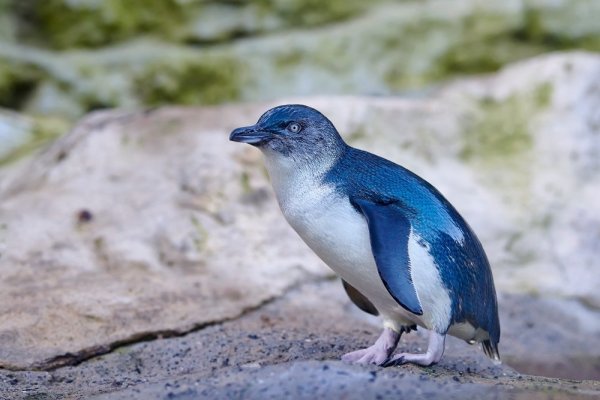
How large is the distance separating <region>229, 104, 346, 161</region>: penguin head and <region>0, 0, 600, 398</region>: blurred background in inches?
30.3

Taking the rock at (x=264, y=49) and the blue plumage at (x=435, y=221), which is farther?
the rock at (x=264, y=49)

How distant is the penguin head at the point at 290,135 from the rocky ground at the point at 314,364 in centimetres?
67

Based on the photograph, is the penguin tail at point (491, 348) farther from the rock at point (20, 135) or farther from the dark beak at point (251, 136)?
the rock at point (20, 135)

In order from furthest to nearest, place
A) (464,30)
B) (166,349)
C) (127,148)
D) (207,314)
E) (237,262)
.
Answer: (464,30)
(127,148)
(237,262)
(207,314)
(166,349)

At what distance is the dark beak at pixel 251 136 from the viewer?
9.14 ft

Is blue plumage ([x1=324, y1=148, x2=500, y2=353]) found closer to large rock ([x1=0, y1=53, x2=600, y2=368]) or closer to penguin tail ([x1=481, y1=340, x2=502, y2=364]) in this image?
penguin tail ([x1=481, y1=340, x2=502, y2=364])

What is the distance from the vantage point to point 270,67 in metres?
7.06

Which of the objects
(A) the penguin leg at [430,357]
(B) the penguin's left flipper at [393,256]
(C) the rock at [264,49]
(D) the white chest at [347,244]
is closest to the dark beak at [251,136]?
(D) the white chest at [347,244]

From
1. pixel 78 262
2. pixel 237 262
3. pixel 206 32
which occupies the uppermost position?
pixel 206 32

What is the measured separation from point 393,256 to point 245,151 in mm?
2451

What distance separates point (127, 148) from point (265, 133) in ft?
7.66

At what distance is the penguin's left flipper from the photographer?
2.55m

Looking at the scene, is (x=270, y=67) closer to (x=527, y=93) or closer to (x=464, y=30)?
(x=464, y=30)

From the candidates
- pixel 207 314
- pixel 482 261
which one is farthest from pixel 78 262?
pixel 482 261
